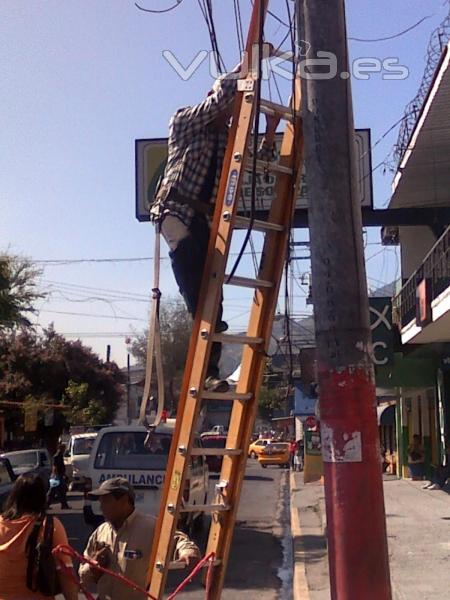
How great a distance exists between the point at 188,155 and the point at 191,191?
199mm

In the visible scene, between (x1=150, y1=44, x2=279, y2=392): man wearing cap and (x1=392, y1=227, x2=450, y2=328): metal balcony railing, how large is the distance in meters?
11.6

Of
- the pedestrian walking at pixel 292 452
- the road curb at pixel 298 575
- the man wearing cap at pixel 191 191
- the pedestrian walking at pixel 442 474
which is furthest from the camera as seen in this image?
the pedestrian walking at pixel 292 452

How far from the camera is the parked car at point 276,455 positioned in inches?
1885

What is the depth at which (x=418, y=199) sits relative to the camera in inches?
914

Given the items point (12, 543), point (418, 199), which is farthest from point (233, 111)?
point (418, 199)

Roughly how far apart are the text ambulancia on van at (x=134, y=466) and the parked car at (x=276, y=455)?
33.5m

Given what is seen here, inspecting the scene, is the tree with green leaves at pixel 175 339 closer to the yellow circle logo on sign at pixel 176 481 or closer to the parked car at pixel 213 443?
the parked car at pixel 213 443

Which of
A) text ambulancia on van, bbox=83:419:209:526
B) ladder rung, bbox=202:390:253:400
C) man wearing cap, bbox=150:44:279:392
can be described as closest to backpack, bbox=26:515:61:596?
ladder rung, bbox=202:390:253:400

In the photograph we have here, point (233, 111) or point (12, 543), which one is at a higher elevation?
point (233, 111)

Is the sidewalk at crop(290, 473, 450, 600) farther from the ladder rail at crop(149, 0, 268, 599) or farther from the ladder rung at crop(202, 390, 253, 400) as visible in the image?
the ladder rail at crop(149, 0, 268, 599)

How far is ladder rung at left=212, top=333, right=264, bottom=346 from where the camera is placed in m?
4.38

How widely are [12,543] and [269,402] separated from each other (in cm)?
7551

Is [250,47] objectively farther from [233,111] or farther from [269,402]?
[269,402]

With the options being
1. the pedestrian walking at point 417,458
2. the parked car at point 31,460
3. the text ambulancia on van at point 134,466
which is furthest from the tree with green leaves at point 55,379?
the text ambulancia on van at point 134,466
